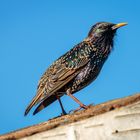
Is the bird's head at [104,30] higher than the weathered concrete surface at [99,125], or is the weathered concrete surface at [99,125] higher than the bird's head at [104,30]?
the bird's head at [104,30]

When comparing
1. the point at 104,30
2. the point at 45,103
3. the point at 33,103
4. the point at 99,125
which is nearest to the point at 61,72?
the point at 45,103

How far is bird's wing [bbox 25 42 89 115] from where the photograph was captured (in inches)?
425

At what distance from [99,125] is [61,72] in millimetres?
2885

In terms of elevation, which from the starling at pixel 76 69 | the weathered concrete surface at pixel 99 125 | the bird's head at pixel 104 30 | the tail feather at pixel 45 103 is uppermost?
the bird's head at pixel 104 30

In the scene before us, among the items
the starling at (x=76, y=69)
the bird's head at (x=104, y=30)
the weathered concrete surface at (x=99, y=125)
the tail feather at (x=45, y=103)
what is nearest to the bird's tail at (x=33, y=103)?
the starling at (x=76, y=69)

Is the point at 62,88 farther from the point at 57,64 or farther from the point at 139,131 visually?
the point at 139,131

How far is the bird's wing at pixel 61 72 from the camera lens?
10.8m

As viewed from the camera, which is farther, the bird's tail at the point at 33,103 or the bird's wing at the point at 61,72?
the bird's wing at the point at 61,72

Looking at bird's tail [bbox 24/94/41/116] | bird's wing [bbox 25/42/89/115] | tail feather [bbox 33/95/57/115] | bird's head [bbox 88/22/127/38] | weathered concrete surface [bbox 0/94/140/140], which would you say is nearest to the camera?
weathered concrete surface [bbox 0/94/140/140]

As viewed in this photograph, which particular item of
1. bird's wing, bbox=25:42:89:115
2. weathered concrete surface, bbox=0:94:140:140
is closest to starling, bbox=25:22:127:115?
bird's wing, bbox=25:42:89:115

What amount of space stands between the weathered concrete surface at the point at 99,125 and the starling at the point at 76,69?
1644 millimetres

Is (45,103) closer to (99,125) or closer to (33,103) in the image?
(33,103)

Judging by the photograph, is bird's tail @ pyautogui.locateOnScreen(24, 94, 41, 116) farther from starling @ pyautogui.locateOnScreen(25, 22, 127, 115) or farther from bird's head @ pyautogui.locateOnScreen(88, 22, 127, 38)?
bird's head @ pyautogui.locateOnScreen(88, 22, 127, 38)

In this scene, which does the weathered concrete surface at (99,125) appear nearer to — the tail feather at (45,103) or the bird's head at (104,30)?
the tail feather at (45,103)
